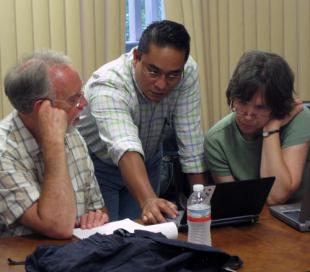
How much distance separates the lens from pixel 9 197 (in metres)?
1.61

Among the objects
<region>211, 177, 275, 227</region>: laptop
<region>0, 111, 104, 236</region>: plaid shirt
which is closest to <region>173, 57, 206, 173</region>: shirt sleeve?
<region>0, 111, 104, 236</region>: plaid shirt

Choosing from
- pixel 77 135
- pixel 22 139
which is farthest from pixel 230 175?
pixel 22 139

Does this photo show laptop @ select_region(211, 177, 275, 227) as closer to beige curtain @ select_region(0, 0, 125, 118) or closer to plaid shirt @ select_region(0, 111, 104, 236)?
plaid shirt @ select_region(0, 111, 104, 236)

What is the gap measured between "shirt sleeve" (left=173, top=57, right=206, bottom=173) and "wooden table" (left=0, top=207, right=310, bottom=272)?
606 millimetres

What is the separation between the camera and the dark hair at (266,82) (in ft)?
6.57

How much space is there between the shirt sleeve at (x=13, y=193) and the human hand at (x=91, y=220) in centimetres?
17

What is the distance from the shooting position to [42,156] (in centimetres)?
174

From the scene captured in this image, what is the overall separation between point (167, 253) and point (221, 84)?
230cm

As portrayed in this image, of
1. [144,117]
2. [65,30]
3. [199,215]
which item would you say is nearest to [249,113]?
[144,117]

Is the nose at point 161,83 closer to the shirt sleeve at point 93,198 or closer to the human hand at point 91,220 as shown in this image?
the shirt sleeve at point 93,198

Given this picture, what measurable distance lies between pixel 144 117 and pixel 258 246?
923 millimetres

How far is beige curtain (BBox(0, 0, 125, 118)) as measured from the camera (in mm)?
2867

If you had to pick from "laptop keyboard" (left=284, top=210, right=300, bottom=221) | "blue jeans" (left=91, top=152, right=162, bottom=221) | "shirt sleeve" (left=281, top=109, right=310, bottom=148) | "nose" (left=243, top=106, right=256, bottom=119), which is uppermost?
"nose" (left=243, top=106, right=256, bottom=119)

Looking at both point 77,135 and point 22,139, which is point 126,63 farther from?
point 22,139
